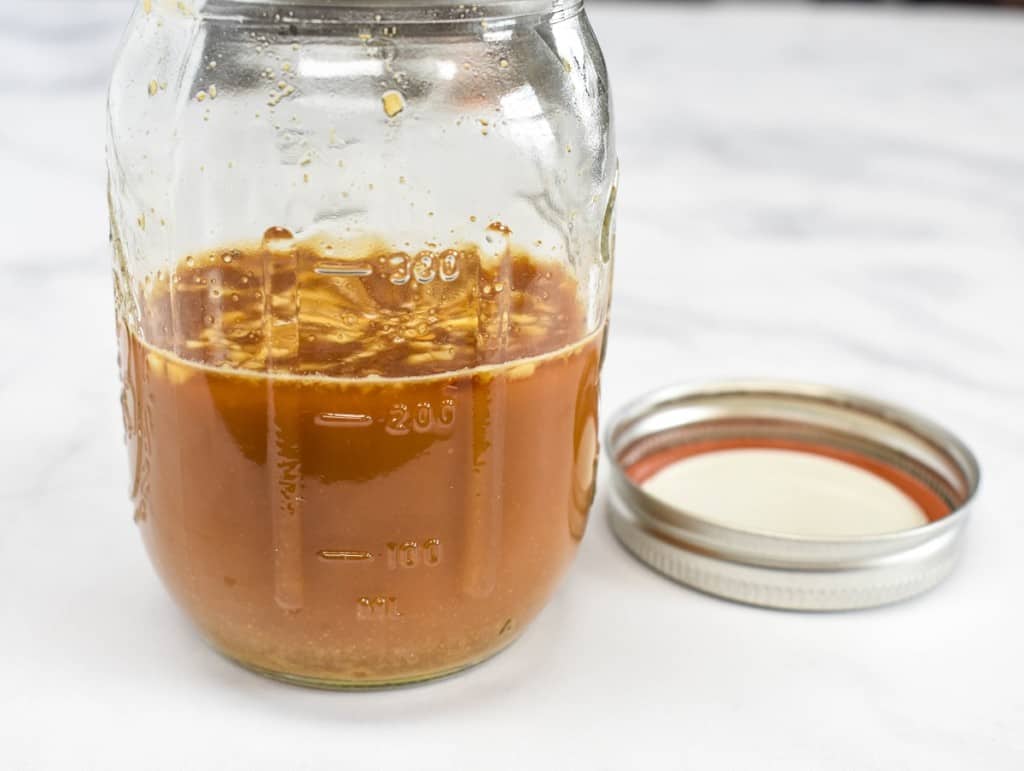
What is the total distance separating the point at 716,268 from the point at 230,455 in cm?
103

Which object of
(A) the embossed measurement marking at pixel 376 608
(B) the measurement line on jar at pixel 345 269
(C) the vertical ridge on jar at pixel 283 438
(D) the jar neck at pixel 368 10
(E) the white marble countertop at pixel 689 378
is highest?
(D) the jar neck at pixel 368 10

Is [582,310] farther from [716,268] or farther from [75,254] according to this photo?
[75,254]

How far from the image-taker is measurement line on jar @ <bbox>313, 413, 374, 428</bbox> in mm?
806

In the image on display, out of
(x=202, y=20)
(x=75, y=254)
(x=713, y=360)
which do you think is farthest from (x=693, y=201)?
(x=202, y=20)

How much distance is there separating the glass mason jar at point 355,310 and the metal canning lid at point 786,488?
6.8 inches

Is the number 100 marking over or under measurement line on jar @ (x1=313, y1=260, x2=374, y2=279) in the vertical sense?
under

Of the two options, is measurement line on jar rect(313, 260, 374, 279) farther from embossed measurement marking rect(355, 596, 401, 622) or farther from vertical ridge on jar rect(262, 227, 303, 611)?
embossed measurement marking rect(355, 596, 401, 622)

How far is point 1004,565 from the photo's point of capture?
108 centimetres

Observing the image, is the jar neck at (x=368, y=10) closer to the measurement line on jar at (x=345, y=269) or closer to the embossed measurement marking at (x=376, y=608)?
the measurement line on jar at (x=345, y=269)

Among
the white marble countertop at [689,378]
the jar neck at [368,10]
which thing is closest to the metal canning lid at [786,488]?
the white marble countertop at [689,378]

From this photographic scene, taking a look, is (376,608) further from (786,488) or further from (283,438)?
(786,488)

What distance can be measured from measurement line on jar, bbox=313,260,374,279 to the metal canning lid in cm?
31

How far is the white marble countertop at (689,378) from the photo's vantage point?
856mm

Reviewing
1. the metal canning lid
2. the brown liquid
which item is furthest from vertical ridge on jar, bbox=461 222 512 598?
the metal canning lid
